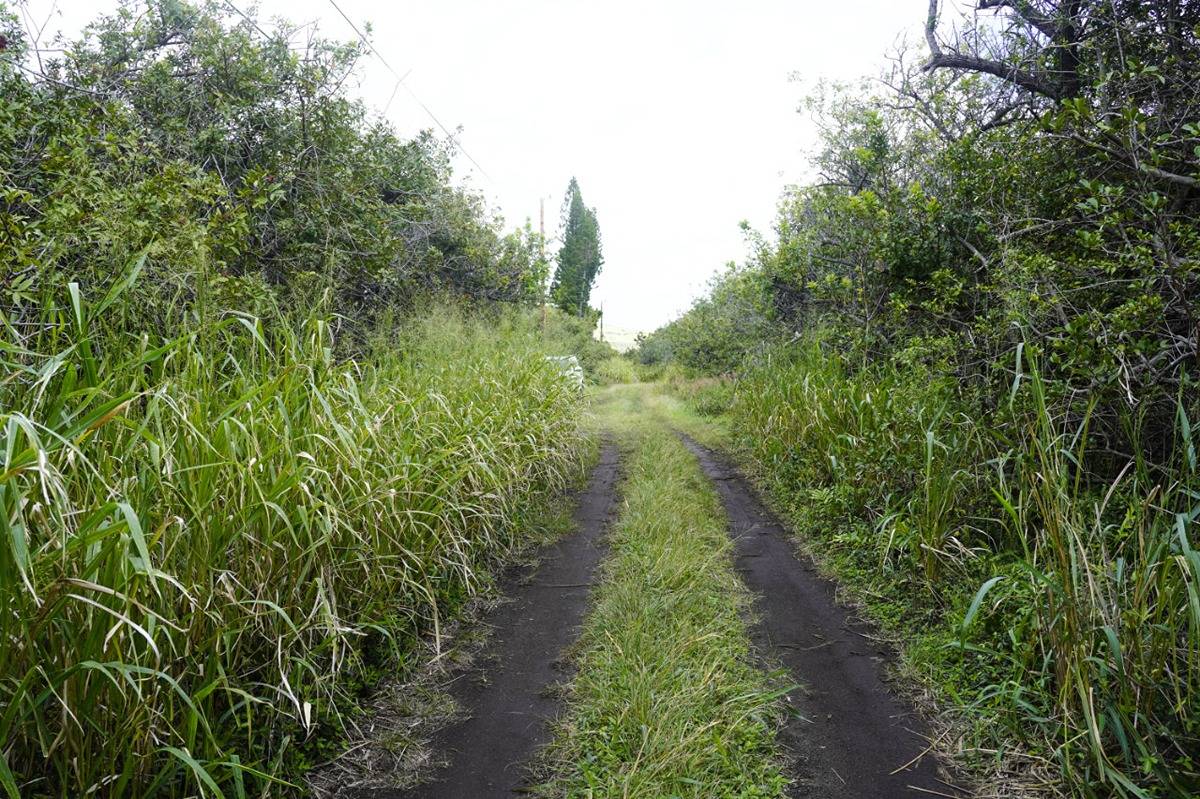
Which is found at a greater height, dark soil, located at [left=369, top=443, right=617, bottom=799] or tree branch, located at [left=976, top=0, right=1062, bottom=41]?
tree branch, located at [left=976, top=0, right=1062, bottom=41]

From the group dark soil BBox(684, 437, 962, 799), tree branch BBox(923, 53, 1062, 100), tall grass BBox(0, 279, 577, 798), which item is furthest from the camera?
tree branch BBox(923, 53, 1062, 100)

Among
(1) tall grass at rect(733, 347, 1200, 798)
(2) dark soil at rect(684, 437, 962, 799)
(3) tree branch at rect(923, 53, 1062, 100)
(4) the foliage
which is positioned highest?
(3) tree branch at rect(923, 53, 1062, 100)

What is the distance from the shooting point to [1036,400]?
89.0 inches

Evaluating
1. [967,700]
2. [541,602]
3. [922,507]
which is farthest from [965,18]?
[541,602]

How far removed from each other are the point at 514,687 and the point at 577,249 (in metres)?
31.8

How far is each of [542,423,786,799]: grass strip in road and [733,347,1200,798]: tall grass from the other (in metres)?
0.86

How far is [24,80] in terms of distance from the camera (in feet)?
13.6

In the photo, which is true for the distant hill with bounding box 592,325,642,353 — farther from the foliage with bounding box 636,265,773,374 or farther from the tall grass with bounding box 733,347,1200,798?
the tall grass with bounding box 733,347,1200,798

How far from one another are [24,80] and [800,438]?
686cm

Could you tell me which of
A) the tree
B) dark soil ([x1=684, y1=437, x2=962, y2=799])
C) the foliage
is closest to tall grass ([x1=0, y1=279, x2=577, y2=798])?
dark soil ([x1=684, y1=437, x2=962, y2=799])

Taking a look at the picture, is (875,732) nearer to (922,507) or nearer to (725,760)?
(725,760)

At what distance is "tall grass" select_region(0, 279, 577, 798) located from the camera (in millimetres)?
1461

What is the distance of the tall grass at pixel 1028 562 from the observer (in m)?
1.89

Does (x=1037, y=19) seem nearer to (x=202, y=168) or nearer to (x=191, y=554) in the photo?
(x=191, y=554)
